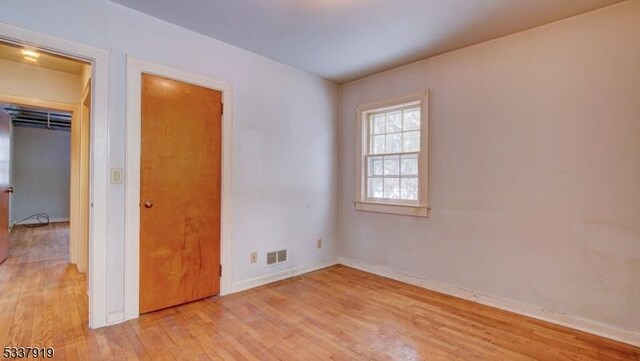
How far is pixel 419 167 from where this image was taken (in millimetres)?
3436

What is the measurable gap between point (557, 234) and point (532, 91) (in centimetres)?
126

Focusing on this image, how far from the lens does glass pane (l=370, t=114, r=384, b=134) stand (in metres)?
3.95

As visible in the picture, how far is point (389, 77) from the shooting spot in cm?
374

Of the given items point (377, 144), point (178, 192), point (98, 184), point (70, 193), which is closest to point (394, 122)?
point (377, 144)

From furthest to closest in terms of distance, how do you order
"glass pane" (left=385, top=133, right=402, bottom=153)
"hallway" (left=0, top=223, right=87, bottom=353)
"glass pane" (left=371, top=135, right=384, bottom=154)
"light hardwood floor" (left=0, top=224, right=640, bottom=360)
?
"glass pane" (left=371, top=135, right=384, bottom=154) → "glass pane" (left=385, top=133, right=402, bottom=153) → "hallway" (left=0, top=223, right=87, bottom=353) → "light hardwood floor" (left=0, top=224, right=640, bottom=360)

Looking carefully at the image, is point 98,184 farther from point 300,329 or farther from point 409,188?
point 409,188

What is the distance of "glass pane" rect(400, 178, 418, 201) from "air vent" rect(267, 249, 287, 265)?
159 centimetres

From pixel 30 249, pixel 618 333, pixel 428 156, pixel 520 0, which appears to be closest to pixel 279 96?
pixel 428 156

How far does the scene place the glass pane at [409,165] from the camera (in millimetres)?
3558

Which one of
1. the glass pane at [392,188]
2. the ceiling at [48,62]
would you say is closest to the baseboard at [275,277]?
the glass pane at [392,188]

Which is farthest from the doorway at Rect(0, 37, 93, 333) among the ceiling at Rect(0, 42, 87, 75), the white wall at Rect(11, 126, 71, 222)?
the white wall at Rect(11, 126, 71, 222)

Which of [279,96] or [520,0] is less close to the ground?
[520,0]

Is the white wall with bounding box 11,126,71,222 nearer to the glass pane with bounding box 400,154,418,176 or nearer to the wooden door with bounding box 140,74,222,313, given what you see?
the wooden door with bounding box 140,74,222,313

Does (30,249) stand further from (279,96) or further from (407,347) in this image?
(407,347)
